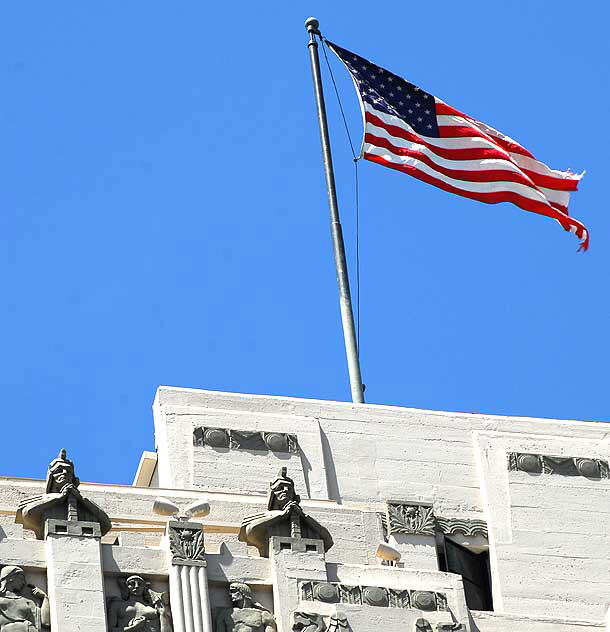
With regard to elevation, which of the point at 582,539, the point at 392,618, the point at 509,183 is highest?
the point at 509,183

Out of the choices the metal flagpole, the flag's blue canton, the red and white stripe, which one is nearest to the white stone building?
the metal flagpole

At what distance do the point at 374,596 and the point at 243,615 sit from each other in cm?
266

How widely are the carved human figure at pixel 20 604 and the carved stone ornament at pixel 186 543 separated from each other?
2697 mm

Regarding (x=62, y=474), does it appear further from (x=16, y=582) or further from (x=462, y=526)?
(x=462, y=526)

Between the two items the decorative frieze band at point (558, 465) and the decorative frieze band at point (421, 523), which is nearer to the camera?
the decorative frieze band at point (421, 523)

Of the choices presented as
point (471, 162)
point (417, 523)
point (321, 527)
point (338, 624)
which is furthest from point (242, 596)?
point (471, 162)

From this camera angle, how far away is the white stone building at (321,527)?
2190 inches

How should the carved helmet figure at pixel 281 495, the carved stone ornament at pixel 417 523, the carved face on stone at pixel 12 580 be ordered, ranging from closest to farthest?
the carved face on stone at pixel 12 580 < the carved helmet figure at pixel 281 495 < the carved stone ornament at pixel 417 523

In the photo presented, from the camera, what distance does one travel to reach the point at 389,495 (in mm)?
63938

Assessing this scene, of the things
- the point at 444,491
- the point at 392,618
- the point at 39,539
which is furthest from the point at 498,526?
the point at 39,539

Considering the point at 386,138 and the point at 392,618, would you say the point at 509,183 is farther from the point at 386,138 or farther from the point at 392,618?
the point at 392,618

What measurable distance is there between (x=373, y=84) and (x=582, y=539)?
591 inches

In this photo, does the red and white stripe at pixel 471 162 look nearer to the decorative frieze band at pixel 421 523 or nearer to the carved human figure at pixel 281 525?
the decorative frieze band at pixel 421 523

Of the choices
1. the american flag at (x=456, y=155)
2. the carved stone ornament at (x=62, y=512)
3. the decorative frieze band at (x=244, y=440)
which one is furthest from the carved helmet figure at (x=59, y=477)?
the american flag at (x=456, y=155)
